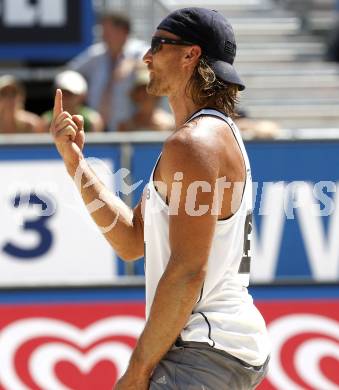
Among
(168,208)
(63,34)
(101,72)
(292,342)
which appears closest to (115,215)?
(168,208)

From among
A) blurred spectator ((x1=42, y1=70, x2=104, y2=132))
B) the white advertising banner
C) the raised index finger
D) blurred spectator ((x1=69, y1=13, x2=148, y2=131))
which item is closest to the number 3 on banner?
the white advertising banner

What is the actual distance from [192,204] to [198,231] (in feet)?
0.28

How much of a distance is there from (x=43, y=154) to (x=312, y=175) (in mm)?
1706

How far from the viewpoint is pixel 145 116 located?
879cm

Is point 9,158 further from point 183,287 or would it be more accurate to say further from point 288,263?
point 183,287

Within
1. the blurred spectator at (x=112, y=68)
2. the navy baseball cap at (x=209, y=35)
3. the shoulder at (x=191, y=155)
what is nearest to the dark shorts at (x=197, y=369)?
the shoulder at (x=191, y=155)

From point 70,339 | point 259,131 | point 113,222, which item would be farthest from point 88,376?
point 113,222

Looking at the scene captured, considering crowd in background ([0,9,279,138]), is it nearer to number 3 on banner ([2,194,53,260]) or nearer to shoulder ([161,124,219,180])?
number 3 on banner ([2,194,53,260])

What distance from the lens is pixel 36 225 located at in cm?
708

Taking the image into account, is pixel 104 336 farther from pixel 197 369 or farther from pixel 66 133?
pixel 197 369

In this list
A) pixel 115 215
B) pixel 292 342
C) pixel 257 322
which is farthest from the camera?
pixel 292 342

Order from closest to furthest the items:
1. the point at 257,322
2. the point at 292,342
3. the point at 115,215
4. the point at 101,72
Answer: the point at 257,322 < the point at 115,215 < the point at 292,342 < the point at 101,72

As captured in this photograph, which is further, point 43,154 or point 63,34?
point 63,34

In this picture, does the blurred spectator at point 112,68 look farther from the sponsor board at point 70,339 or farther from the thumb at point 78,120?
the thumb at point 78,120
